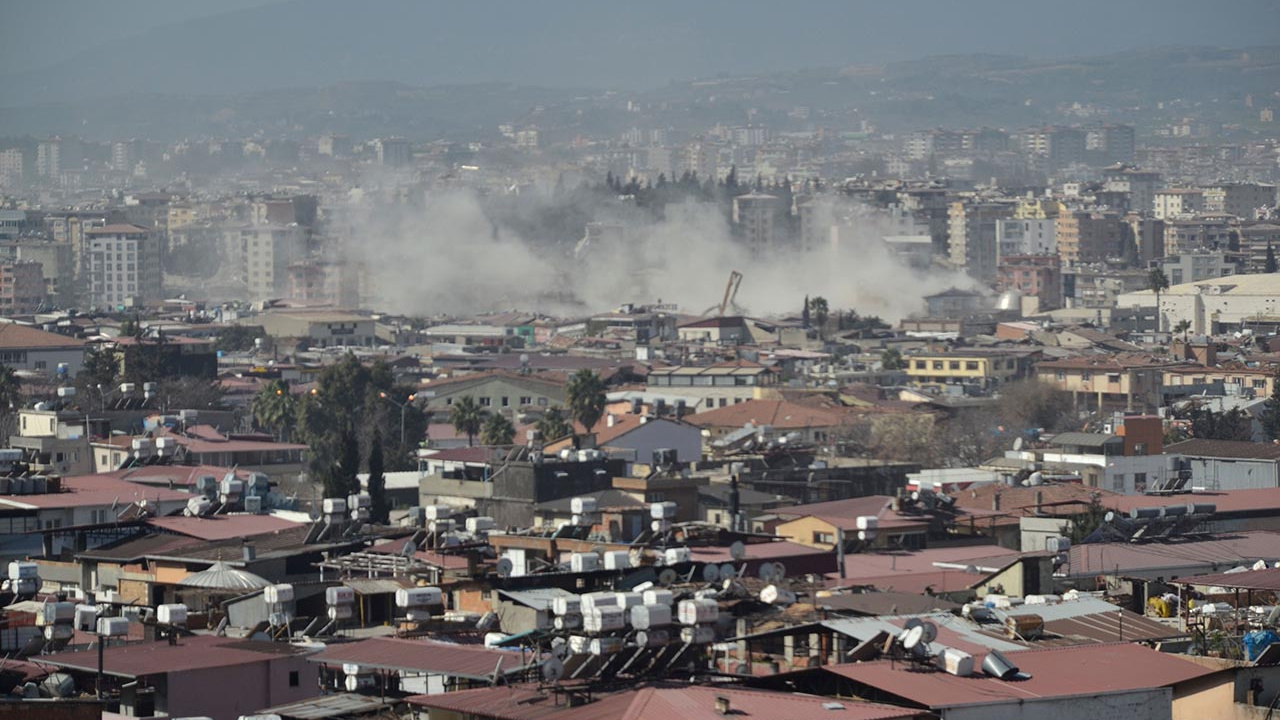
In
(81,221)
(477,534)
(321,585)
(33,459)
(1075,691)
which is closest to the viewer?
(1075,691)

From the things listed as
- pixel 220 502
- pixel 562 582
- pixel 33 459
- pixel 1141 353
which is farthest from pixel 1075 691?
pixel 1141 353

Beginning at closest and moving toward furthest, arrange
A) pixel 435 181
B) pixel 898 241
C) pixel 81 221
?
1. pixel 898 241
2. pixel 81 221
3. pixel 435 181

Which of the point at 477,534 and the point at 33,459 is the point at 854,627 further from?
the point at 33,459

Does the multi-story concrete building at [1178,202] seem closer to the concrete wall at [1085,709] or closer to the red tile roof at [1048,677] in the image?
the red tile roof at [1048,677]

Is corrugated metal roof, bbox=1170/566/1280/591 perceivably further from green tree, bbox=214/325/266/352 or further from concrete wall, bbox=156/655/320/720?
green tree, bbox=214/325/266/352

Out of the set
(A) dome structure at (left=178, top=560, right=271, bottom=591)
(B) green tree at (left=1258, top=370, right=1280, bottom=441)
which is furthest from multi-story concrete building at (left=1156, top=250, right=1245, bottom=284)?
(A) dome structure at (left=178, top=560, right=271, bottom=591)

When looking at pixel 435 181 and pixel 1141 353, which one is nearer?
pixel 1141 353

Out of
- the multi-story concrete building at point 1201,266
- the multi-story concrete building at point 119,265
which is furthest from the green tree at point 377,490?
the multi-story concrete building at point 119,265
